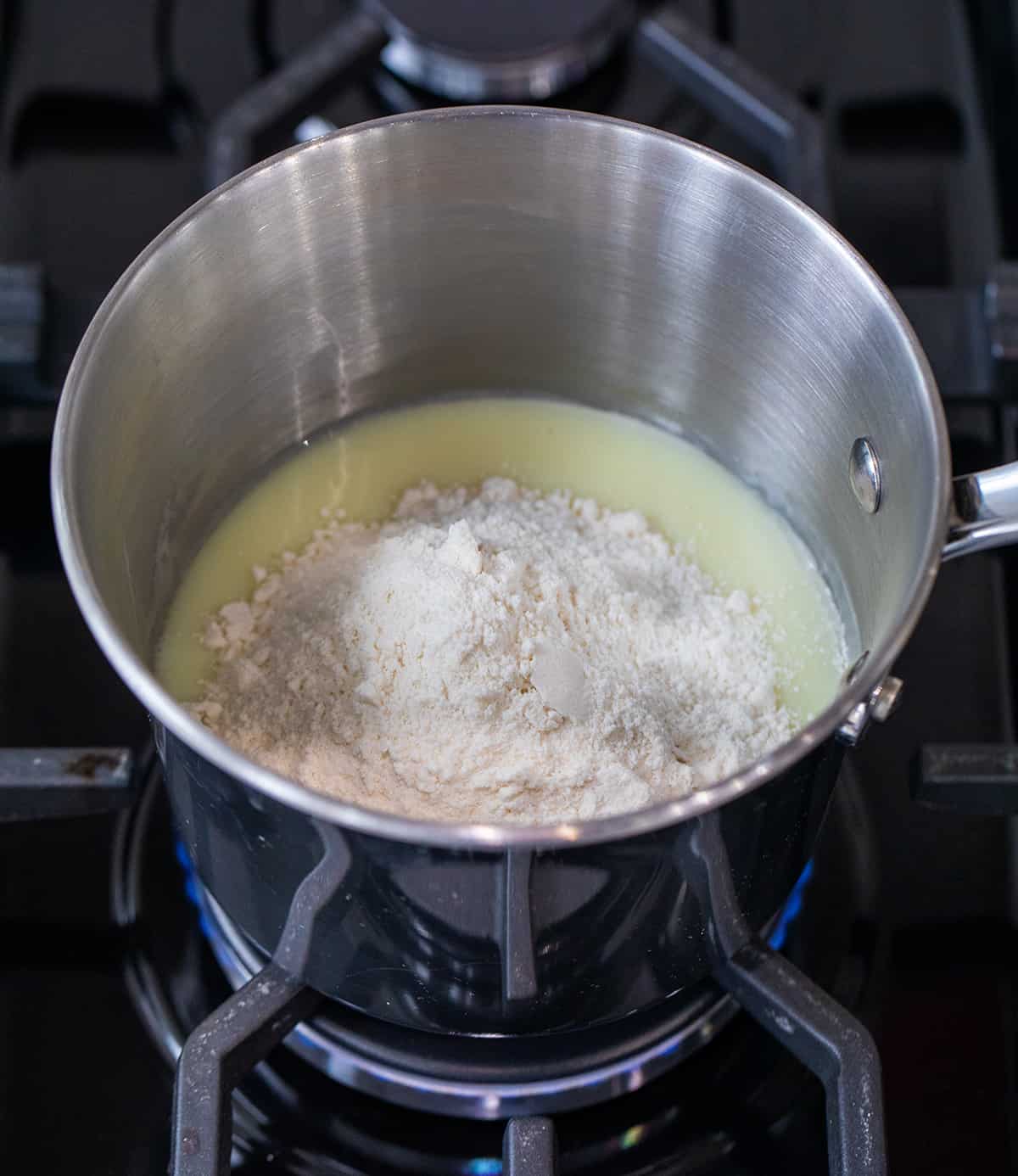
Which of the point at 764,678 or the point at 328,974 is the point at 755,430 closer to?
the point at 764,678

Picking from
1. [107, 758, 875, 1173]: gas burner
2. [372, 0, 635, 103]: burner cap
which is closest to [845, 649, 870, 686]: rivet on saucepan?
[107, 758, 875, 1173]: gas burner

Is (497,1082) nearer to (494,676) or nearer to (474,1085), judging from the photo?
(474,1085)

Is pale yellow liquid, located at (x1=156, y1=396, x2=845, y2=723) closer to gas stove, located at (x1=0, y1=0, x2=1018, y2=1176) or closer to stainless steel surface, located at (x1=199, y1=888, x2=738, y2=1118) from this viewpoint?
gas stove, located at (x1=0, y1=0, x2=1018, y2=1176)

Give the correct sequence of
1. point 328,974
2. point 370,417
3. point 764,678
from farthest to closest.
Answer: point 370,417
point 764,678
point 328,974

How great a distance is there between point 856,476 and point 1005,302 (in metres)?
0.16

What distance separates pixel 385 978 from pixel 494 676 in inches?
5.0

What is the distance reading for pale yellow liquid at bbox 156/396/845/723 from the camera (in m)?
0.68

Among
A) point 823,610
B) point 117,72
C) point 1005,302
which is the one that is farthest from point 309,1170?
point 117,72

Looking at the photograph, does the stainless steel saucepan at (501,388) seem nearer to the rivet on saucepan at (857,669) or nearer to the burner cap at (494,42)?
the rivet on saucepan at (857,669)

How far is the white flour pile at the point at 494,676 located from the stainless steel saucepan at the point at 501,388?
55 mm

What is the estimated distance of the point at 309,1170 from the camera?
566 millimetres

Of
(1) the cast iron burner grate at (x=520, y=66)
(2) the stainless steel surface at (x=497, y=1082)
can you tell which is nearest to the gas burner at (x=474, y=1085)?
(2) the stainless steel surface at (x=497, y=1082)

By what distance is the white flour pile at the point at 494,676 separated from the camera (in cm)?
56

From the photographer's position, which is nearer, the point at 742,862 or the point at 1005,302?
the point at 742,862
